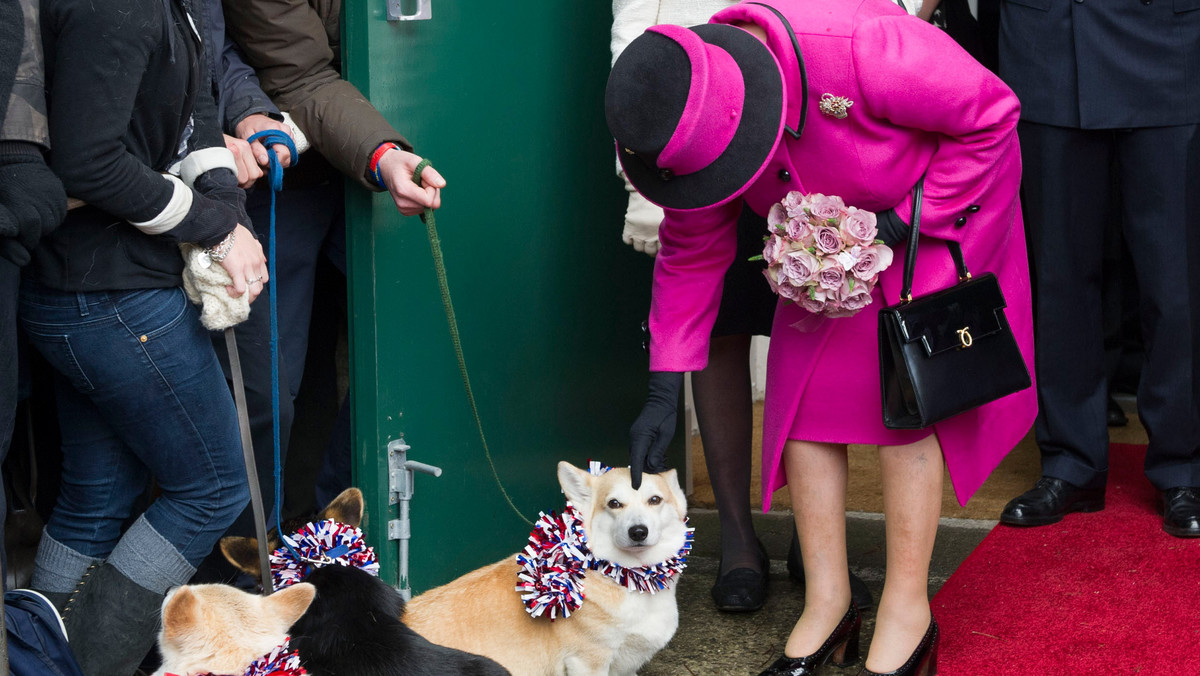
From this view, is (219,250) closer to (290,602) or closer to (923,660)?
(290,602)

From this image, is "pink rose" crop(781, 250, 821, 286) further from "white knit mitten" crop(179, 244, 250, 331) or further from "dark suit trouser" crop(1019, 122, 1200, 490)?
"dark suit trouser" crop(1019, 122, 1200, 490)

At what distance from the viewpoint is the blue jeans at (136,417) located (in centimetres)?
184

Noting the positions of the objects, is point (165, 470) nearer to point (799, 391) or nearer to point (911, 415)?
point (799, 391)

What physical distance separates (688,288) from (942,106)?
1.94 feet

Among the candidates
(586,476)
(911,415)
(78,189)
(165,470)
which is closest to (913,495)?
(911,415)

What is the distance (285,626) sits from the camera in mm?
1775

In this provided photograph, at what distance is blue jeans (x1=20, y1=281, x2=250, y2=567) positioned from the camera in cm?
184

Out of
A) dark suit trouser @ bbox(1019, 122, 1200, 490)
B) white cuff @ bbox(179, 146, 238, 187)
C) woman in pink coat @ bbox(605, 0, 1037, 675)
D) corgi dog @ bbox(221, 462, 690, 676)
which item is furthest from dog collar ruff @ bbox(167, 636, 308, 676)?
dark suit trouser @ bbox(1019, 122, 1200, 490)

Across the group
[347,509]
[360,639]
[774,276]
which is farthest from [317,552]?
[774,276]

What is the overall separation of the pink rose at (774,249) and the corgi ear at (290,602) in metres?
1.01

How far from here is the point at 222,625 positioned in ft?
5.72

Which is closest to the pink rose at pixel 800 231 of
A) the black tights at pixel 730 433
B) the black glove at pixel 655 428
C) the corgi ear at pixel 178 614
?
the black glove at pixel 655 428

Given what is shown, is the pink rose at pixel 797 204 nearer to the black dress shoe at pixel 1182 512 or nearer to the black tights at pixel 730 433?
the black tights at pixel 730 433

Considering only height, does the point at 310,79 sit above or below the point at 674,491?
above
